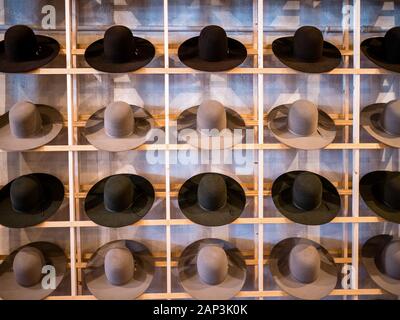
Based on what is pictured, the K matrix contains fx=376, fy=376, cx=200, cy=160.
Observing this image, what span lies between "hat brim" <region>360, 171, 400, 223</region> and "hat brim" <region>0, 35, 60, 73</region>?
1.59 m

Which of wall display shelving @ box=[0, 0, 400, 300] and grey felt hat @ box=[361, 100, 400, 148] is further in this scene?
wall display shelving @ box=[0, 0, 400, 300]

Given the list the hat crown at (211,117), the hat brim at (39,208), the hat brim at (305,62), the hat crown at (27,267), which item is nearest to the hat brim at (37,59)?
the hat brim at (39,208)

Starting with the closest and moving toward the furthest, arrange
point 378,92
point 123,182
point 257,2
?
point 123,182, point 257,2, point 378,92

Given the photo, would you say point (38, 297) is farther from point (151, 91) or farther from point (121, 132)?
point (151, 91)

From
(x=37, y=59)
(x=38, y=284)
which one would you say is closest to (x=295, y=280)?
(x=38, y=284)

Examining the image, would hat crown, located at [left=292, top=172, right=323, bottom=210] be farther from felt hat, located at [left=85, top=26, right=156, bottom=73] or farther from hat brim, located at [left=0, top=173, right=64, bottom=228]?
hat brim, located at [left=0, top=173, right=64, bottom=228]

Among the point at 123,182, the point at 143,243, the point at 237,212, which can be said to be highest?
the point at 123,182

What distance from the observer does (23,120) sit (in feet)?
5.44

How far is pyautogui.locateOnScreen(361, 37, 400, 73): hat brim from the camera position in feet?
5.69

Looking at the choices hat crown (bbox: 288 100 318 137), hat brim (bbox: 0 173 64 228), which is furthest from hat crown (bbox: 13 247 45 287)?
hat crown (bbox: 288 100 318 137)

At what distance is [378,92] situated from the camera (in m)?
1.95

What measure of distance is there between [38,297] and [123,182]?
67cm

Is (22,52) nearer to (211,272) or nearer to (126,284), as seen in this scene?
(126,284)

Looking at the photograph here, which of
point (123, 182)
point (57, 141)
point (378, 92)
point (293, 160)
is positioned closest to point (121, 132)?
point (123, 182)
